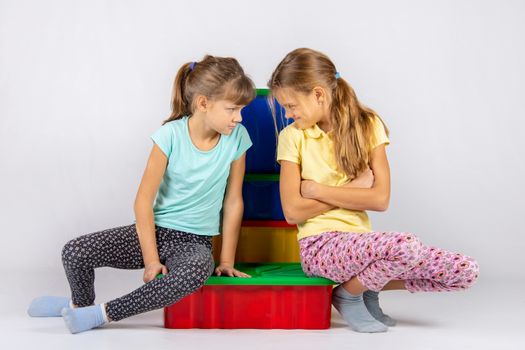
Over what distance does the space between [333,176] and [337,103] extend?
9.5 inches

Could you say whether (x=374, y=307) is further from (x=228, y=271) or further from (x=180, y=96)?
(x=180, y=96)

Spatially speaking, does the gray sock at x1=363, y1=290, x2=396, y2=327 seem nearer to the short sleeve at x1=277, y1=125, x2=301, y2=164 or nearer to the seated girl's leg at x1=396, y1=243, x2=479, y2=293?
→ the seated girl's leg at x1=396, y1=243, x2=479, y2=293

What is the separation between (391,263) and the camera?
10.5ft

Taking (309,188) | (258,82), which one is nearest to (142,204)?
(309,188)

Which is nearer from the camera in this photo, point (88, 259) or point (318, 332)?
point (318, 332)

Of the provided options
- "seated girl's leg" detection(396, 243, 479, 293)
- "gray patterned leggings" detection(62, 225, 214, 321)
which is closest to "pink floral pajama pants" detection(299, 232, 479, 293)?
"seated girl's leg" detection(396, 243, 479, 293)

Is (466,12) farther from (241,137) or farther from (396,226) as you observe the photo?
(241,137)

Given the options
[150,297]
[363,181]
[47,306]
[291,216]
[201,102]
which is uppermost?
[201,102]

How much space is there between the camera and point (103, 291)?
3982 millimetres

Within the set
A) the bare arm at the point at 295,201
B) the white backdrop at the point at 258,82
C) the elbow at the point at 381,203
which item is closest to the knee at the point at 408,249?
the elbow at the point at 381,203

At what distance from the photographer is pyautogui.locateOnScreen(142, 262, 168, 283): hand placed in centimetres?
329

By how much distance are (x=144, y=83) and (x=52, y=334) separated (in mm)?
1563

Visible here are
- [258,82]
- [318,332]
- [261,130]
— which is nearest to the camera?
[318,332]

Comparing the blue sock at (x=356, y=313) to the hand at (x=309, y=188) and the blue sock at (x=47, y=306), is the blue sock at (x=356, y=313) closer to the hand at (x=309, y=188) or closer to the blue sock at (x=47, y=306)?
the hand at (x=309, y=188)
